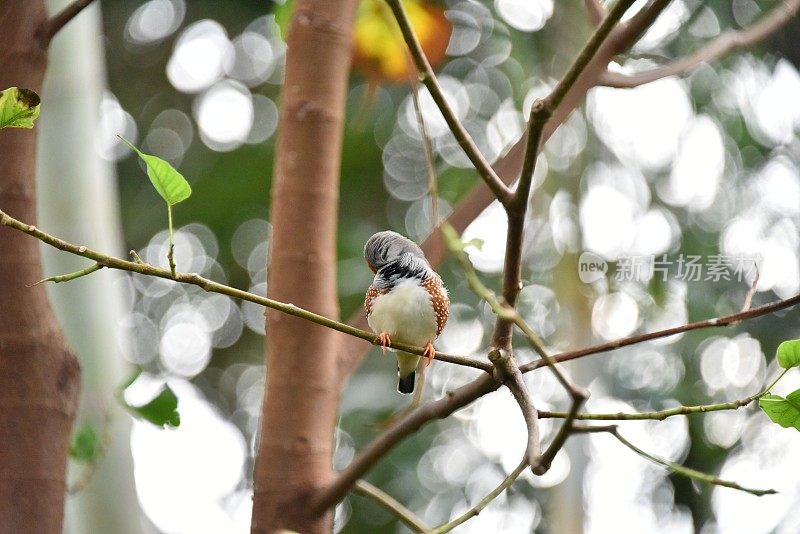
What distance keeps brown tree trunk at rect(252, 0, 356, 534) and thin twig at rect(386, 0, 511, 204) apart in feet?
2.09

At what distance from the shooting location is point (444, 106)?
78 centimetres

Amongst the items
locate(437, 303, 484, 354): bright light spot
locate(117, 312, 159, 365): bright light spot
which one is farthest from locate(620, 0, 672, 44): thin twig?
locate(117, 312, 159, 365): bright light spot

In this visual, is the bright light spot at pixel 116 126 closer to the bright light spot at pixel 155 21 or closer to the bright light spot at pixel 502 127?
the bright light spot at pixel 155 21

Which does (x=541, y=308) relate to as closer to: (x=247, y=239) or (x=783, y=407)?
(x=247, y=239)

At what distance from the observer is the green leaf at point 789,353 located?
89cm

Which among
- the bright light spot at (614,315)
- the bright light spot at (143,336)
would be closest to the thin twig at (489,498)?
the bright light spot at (614,315)

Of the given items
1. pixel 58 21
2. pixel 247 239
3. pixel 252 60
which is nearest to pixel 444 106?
pixel 58 21

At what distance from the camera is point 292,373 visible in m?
1.35

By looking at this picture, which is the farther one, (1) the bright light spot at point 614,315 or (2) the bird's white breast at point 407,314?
(1) the bright light spot at point 614,315

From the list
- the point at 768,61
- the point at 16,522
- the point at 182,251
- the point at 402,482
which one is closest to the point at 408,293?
the point at 16,522

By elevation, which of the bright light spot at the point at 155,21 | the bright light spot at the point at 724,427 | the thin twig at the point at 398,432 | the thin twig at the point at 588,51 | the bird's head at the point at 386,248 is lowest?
the thin twig at the point at 398,432

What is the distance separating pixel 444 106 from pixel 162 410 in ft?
2.46

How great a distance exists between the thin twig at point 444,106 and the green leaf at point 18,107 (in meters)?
0.36

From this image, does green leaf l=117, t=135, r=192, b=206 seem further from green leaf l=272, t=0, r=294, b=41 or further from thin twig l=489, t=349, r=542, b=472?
green leaf l=272, t=0, r=294, b=41
